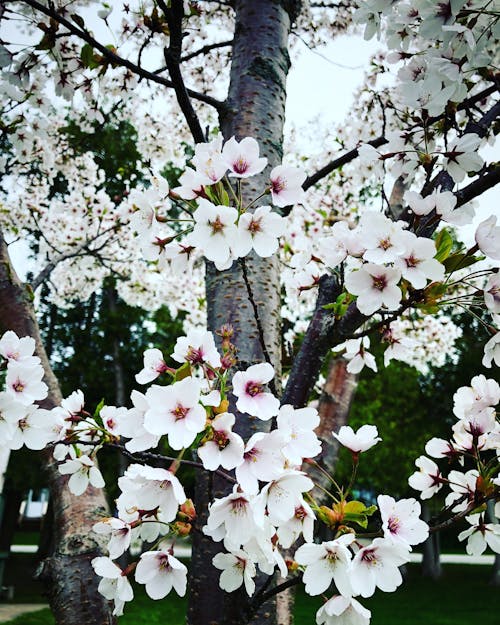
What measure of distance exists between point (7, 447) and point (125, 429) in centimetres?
37

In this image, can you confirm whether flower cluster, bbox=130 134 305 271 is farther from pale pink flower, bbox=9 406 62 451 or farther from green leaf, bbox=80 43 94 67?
green leaf, bbox=80 43 94 67


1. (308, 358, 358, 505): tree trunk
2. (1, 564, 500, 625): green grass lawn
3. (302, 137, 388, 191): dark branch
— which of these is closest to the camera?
(302, 137, 388, 191): dark branch

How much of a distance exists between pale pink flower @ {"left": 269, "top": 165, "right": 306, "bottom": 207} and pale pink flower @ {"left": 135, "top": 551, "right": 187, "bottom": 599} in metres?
0.71

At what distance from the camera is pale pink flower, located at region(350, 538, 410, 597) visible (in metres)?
0.89

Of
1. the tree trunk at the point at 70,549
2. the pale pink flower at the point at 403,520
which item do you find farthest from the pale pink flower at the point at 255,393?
the tree trunk at the point at 70,549

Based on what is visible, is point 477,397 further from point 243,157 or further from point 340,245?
point 243,157

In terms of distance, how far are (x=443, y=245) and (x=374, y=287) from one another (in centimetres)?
18

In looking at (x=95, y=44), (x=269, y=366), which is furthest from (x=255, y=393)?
(x=95, y=44)

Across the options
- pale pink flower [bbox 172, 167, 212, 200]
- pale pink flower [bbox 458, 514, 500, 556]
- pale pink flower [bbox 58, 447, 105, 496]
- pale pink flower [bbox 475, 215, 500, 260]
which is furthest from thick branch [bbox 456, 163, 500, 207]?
pale pink flower [bbox 58, 447, 105, 496]

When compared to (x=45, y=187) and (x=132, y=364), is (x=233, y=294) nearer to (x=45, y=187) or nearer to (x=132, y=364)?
(x=45, y=187)

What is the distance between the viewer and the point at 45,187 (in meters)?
8.71

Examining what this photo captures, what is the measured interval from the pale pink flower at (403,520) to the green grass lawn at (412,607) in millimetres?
8275

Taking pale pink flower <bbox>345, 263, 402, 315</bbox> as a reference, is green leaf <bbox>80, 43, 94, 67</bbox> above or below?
above

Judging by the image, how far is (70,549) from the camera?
4.99ft
